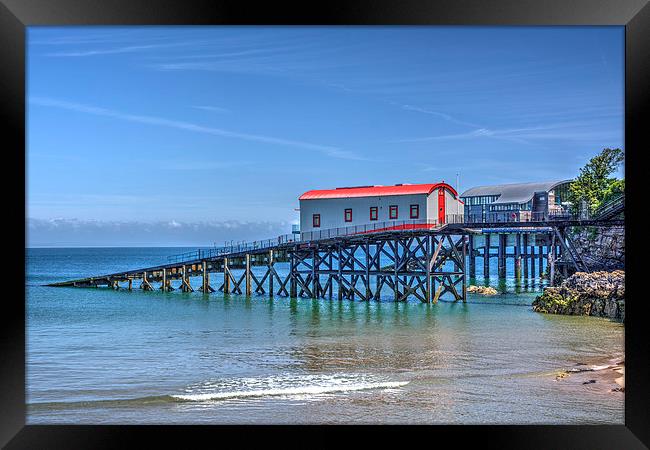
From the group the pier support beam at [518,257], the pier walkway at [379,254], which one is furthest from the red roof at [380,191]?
the pier support beam at [518,257]

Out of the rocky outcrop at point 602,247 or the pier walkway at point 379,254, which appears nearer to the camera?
the pier walkway at point 379,254

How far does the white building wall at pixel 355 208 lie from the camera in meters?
28.0

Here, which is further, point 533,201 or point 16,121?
point 533,201

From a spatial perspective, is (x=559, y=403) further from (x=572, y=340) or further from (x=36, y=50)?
(x=36, y=50)

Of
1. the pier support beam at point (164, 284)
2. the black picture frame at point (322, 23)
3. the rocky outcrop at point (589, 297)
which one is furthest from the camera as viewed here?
the pier support beam at point (164, 284)

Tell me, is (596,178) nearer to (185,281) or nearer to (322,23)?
(185,281)

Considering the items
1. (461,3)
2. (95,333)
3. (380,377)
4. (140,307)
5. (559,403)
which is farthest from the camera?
(140,307)

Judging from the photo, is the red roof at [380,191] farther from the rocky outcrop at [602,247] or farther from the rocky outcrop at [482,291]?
the rocky outcrop at [602,247]

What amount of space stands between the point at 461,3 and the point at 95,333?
717 inches

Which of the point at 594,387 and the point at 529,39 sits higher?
the point at 529,39

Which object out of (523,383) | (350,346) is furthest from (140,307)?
(523,383)

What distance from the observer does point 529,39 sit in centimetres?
6131

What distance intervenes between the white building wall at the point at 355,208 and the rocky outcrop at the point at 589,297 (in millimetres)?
5504

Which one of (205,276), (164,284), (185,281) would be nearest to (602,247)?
(205,276)
